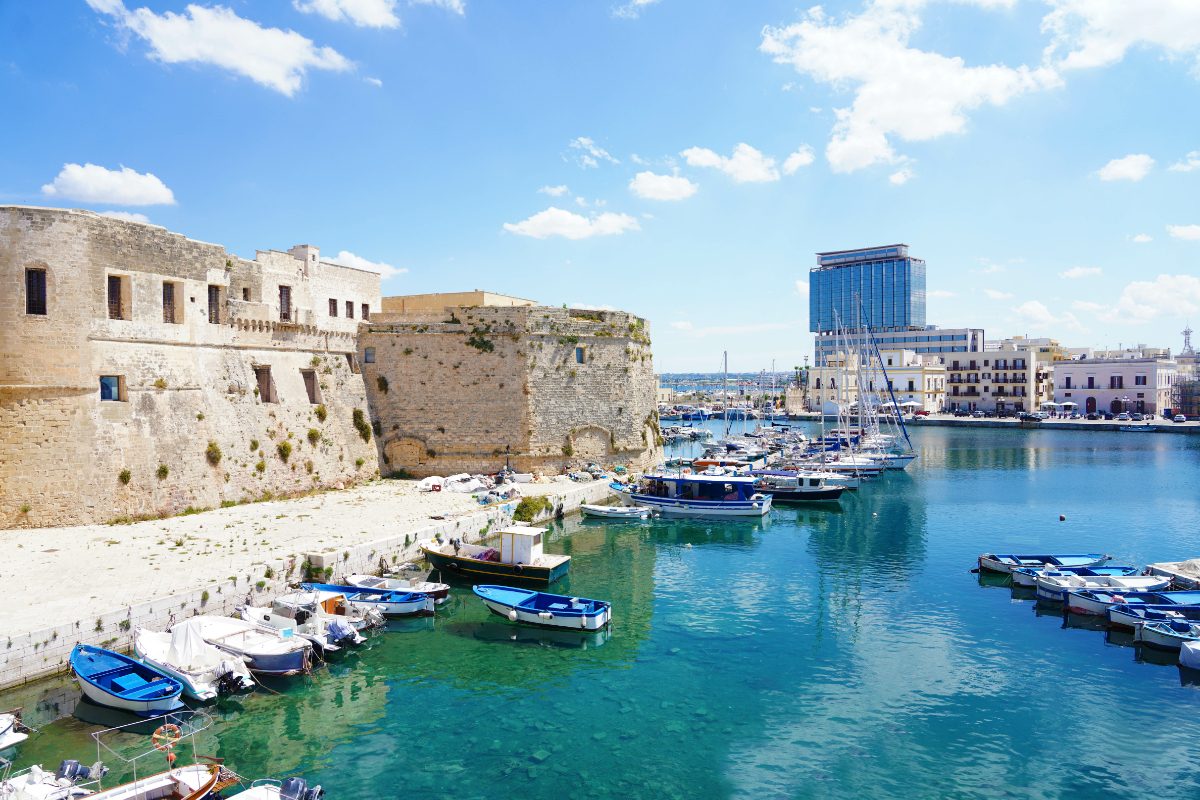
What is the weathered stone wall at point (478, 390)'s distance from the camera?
2905 cm

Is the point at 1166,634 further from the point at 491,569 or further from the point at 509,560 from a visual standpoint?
the point at 491,569

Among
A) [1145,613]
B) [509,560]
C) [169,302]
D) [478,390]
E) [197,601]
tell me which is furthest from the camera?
[478,390]

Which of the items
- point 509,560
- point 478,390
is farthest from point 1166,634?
point 478,390

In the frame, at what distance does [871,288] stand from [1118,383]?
60.3m

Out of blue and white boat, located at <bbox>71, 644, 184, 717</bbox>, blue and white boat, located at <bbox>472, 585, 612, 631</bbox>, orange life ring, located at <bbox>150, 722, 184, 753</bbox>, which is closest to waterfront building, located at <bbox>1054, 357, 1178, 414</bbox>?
blue and white boat, located at <bbox>472, 585, 612, 631</bbox>

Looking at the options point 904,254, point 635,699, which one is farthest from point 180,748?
point 904,254

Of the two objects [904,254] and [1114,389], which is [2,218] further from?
[904,254]

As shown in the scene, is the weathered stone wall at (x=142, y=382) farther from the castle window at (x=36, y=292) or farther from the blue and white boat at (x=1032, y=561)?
the blue and white boat at (x=1032, y=561)

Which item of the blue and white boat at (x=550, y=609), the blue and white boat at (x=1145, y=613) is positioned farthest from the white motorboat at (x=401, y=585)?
the blue and white boat at (x=1145, y=613)

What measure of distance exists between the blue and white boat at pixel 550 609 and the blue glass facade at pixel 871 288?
117857 millimetres

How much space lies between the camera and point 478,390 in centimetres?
2933

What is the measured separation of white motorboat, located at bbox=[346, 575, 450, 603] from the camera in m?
16.3

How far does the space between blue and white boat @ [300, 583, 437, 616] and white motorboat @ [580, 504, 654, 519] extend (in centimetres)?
1066

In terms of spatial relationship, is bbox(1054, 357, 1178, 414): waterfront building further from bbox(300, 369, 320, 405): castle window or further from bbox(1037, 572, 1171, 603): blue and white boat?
bbox(300, 369, 320, 405): castle window
